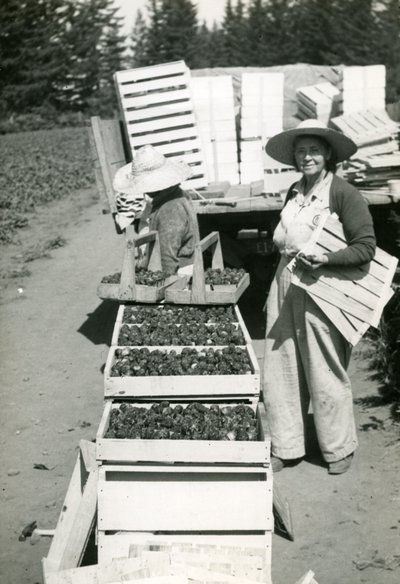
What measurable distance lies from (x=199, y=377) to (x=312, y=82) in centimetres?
920

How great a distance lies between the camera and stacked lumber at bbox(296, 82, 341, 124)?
9.73 meters

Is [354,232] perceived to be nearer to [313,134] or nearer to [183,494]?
[313,134]

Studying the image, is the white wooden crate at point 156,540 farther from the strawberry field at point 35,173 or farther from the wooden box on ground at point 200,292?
the strawberry field at point 35,173

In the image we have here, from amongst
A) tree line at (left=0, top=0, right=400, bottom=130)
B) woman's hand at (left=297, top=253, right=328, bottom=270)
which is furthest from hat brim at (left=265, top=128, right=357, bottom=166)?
tree line at (left=0, top=0, right=400, bottom=130)

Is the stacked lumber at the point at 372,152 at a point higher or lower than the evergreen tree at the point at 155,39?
higher

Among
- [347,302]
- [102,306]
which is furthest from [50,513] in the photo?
[102,306]

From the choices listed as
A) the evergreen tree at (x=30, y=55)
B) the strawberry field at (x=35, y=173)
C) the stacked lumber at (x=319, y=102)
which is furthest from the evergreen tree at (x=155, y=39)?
the stacked lumber at (x=319, y=102)

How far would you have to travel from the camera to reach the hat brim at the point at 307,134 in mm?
4398

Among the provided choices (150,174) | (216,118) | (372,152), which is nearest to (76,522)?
(150,174)

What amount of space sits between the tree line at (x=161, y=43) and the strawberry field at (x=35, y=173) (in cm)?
943

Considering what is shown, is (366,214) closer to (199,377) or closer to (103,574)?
(199,377)

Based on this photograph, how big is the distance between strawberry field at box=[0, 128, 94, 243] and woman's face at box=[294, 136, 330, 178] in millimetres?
9802

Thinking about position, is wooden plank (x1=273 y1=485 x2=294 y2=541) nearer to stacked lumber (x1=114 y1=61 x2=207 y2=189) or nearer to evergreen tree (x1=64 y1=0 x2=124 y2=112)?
stacked lumber (x1=114 y1=61 x2=207 y2=189)

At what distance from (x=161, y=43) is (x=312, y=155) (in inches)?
3133
